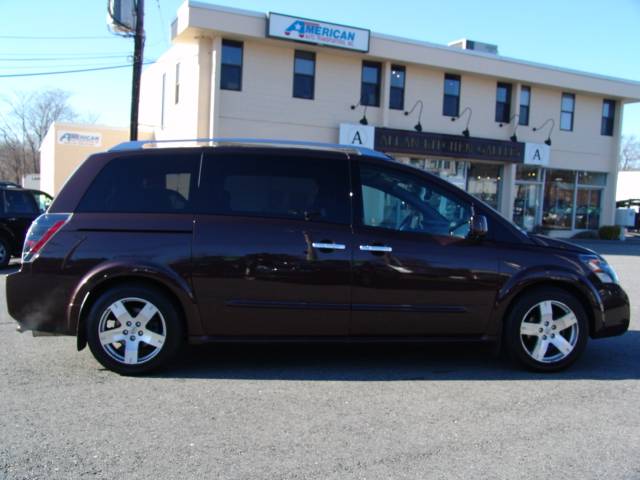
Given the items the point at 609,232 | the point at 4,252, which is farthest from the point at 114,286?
the point at 609,232

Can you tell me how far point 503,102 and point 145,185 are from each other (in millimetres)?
21797

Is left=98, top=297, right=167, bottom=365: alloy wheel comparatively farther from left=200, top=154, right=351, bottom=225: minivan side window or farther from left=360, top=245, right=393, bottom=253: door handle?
left=360, top=245, right=393, bottom=253: door handle

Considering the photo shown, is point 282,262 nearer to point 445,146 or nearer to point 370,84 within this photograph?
point 370,84

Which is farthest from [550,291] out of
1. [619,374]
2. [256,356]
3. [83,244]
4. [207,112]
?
[207,112]

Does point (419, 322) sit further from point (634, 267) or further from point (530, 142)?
point (530, 142)

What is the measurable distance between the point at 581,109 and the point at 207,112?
17057mm

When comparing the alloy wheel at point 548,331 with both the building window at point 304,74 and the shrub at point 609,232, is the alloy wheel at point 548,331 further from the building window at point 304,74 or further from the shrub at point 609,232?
the shrub at point 609,232

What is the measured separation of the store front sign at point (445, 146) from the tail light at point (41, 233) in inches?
677

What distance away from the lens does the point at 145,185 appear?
4953 millimetres

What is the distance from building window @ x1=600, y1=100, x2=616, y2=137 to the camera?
2655cm

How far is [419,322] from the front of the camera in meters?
4.97

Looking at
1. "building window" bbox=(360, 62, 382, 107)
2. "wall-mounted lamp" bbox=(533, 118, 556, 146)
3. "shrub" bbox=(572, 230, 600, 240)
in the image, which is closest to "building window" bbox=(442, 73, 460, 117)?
"building window" bbox=(360, 62, 382, 107)

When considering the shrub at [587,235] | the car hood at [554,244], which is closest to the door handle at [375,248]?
the car hood at [554,244]

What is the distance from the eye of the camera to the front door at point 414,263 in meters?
4.89
